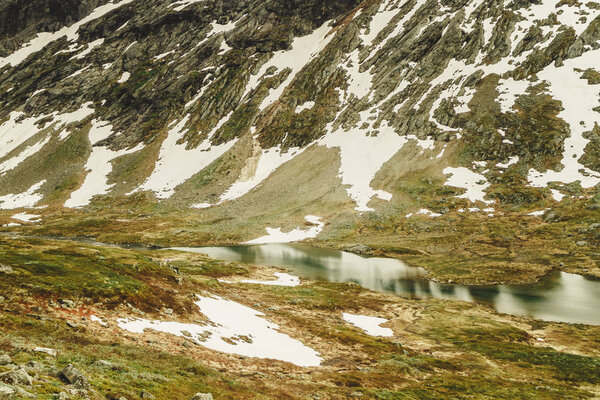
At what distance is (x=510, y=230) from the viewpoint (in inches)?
3214

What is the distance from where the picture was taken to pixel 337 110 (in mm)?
145875

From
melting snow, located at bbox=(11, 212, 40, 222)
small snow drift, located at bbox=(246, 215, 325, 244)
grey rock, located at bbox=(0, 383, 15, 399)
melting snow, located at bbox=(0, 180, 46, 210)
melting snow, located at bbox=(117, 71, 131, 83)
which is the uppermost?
melting snow, located at bbox=(117, 71, 131, 83)

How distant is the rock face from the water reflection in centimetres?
3083

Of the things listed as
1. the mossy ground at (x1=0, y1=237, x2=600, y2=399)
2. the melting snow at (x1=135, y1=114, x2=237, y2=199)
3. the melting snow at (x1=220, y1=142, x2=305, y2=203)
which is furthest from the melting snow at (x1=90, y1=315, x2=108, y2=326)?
the melting snow at (x1=135, y1=114, x2=237, y2=199)

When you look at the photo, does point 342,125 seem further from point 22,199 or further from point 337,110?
point 22,199

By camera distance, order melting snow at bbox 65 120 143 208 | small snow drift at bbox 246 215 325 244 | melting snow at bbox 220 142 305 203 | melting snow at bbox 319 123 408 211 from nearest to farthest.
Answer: small snow drift at bbox 246 215 325 244 → melting snow at bbox 319 123 408 211 → melting snow at bbox 220 142 305 203 → melting snow at bbox 65 120 143 208

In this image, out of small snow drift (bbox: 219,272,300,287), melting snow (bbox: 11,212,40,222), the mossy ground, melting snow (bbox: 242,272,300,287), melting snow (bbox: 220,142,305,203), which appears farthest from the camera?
melting snow (bbox: 220,142,305,203)

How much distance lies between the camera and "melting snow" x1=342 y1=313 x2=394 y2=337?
129 ft

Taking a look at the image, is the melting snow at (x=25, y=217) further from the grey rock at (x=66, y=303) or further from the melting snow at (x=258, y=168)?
the grey rock at (x=66, y=303)

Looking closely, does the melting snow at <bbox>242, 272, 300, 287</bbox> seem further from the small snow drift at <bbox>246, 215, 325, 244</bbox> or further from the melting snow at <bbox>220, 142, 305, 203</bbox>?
the melting snow at <bbox>220, 142, 305, 203</bbox>

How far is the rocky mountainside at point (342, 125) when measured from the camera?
327 ft

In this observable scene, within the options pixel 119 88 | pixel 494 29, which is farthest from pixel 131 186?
pixel 494 29

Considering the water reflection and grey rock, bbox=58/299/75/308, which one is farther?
the water reflection

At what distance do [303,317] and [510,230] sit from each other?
62711 millimetres
